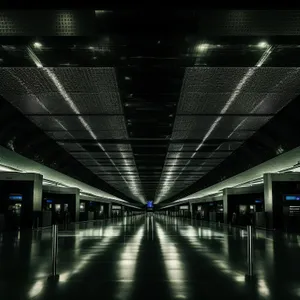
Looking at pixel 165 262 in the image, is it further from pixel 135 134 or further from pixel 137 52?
pixel 135 134

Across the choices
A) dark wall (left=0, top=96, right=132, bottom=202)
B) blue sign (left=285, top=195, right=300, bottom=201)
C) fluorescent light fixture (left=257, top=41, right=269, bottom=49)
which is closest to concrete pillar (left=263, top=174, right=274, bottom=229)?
blue sign (left=285, top=195, right=300, bottom=201)

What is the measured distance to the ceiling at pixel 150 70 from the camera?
5.81 meters

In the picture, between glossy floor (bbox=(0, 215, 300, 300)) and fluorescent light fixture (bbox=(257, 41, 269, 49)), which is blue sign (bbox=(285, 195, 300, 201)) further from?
fluorescent light fixture (bbox=(257, 41, 269, 49))

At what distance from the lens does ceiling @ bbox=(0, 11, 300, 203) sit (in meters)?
5.81

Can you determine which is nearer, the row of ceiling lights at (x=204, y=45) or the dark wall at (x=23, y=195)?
the row of ceiling lights at (x=204, y=45)

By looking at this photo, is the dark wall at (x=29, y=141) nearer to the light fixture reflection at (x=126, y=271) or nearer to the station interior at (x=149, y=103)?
the station interior at (x=149, y=103)

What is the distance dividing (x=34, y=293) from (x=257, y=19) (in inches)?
217

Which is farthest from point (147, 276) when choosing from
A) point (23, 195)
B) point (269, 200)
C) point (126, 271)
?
point (23, 195)

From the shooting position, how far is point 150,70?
812 centimetres

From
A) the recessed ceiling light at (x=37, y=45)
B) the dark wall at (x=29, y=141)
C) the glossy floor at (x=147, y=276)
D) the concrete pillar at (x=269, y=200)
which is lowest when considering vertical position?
the glossy floor at (x=147, y=276)

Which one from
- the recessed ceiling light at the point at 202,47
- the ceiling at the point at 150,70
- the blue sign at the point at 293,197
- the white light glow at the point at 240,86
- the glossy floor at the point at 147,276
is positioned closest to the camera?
the ceiling at the point at 150,70

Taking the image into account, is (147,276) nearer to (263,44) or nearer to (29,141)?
(263,44)

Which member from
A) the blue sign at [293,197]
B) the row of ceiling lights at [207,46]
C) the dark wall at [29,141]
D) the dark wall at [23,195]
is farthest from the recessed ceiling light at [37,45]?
the blue sign at [293,197]

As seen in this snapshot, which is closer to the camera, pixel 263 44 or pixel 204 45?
pixel 263 44
